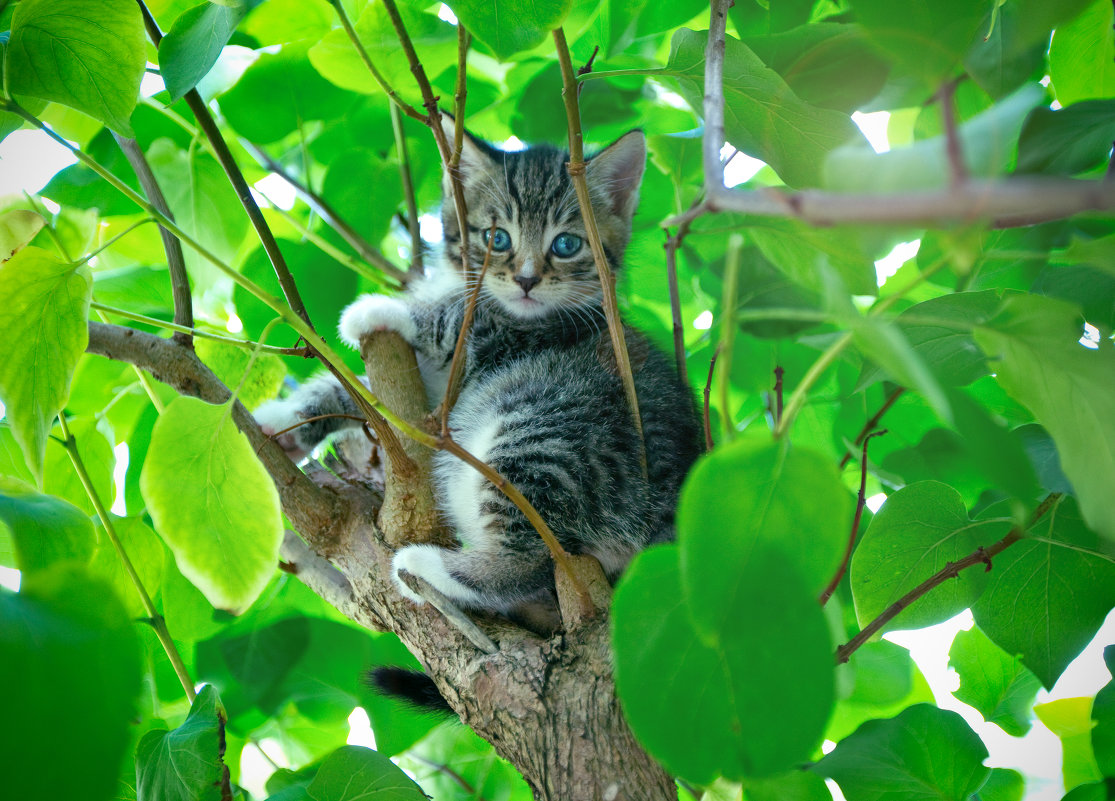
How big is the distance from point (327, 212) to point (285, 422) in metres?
0.54

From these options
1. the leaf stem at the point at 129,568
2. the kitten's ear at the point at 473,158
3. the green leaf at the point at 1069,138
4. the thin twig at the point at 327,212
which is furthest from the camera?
the kitten's ear at the point at 473,158

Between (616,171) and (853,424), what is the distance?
996 mm

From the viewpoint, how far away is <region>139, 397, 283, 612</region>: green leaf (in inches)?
27.5

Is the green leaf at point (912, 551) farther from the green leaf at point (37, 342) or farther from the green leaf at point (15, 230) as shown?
the green leaf at point (15, 230)

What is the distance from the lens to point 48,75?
797 millimetres

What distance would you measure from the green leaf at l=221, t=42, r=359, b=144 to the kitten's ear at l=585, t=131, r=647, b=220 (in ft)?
2.14

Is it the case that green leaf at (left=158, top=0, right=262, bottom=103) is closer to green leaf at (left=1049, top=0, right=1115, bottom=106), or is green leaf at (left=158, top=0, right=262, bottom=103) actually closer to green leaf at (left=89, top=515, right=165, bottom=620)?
green leaf at (left=89, top=515, right=165, bottom=620)

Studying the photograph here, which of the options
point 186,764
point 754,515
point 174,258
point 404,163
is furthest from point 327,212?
point 754,515

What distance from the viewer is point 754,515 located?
1.53 ft

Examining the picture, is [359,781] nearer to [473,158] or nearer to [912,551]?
[912,551]

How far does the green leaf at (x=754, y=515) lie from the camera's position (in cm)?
44

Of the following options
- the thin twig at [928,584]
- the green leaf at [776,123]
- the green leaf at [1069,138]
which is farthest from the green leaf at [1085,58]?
the thin twig at [928,584]

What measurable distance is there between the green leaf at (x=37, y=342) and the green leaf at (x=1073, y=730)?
1.31 metres

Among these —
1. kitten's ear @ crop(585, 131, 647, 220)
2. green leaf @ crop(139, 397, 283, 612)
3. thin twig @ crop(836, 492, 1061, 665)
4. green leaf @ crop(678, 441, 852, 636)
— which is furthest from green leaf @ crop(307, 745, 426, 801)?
kitten's ear @ crop(585, 131, 647, 220)
